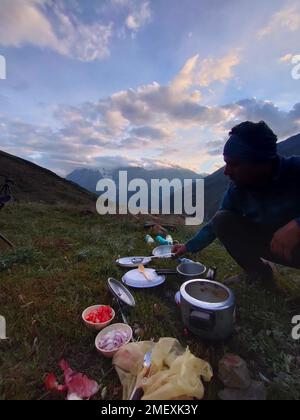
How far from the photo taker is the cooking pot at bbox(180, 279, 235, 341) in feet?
8.84

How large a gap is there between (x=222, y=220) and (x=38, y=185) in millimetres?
38955

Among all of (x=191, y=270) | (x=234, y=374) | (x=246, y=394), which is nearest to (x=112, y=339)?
(x=234, y=374)

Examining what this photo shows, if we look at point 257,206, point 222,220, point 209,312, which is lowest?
point 209,312

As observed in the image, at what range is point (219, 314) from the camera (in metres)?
2.68

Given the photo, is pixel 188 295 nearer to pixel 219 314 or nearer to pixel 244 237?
pixel 219 314

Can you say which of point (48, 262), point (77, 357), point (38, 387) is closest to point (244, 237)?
point (77, 357)

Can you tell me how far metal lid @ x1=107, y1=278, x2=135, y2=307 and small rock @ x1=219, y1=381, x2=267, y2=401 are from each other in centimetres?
157

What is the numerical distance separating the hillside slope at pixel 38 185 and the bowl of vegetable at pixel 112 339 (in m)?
27.8

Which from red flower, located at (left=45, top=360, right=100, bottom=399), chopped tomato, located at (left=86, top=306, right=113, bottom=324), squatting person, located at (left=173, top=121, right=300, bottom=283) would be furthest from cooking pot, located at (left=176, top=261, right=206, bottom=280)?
red flower, located at (left=45, top=360, right=100, bottom=399)

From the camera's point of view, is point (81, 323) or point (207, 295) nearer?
point (207, 295)

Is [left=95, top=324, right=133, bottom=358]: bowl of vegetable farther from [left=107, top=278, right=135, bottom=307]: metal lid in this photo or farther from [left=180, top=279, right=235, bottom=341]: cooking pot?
[left=180, top=279, right=235, bottom=341]: cooking pot

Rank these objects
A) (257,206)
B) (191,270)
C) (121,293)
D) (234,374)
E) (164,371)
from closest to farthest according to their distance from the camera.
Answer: (164,371)
(234,374)
(257,206)
(121,293)
(191,270)

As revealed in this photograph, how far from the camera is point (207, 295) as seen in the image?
304 centimetres

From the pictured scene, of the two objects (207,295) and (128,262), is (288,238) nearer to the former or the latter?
(207,295)
